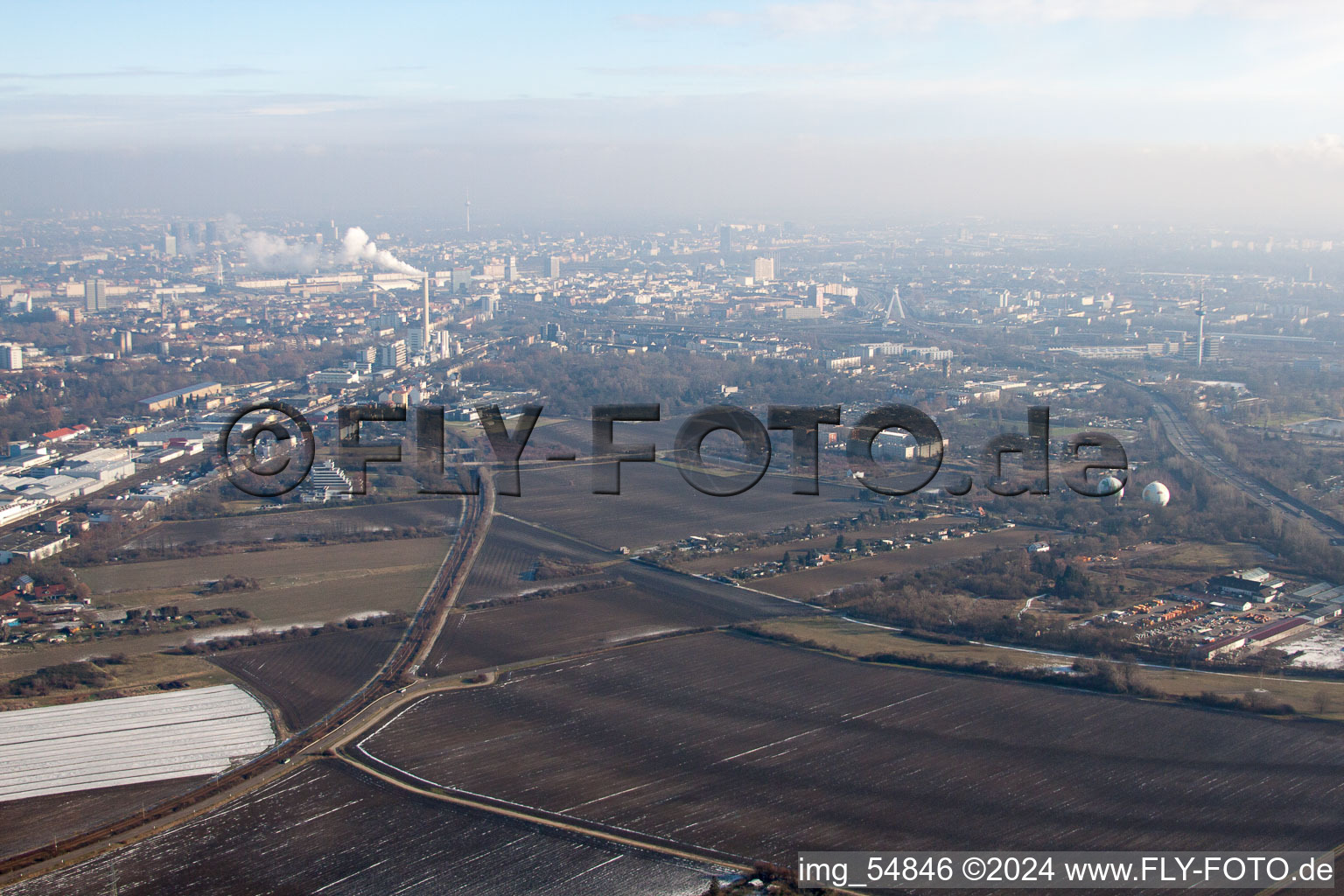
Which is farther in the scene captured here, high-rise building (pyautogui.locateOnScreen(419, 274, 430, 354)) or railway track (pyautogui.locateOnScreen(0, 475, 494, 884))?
high-rise building (pyautogui.locateOnScreen(419, 274, 430, 354))

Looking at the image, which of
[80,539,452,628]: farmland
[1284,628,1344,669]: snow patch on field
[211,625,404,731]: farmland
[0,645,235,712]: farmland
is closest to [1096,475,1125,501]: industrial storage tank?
[1284,628,1344,669]: snow patch on field

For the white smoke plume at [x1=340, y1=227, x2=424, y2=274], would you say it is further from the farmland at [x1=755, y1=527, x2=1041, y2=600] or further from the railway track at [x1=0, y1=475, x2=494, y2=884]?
the farmland at [x1=755, y1=527, x2=1041, y2=600]

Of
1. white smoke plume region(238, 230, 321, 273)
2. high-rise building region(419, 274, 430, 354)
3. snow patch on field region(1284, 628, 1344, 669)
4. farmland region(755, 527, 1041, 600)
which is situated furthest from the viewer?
white smoke plume region(238, 230, 321, 273)

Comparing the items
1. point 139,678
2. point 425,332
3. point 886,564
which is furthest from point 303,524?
point 425,332

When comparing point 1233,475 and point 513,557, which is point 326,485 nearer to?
point 513,557

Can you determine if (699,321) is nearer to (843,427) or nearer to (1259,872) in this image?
(843,427)

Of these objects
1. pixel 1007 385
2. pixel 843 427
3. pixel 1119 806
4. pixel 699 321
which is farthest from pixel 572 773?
pixel 699 321

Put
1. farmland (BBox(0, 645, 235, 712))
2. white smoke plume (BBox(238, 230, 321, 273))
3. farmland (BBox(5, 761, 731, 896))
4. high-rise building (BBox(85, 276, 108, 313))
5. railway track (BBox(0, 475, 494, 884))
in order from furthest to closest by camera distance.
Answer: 1. white smoke plume (BBox(238, 230, 321, 273))
2. high-rise building (BBox(85, 276, 108, 313))
3. farmland (BBox(0, 645, 235, 712))
4. railway track (BBox(0, 475, 494, 884))
5. farmland (BBox(5, 761, 731, 896))

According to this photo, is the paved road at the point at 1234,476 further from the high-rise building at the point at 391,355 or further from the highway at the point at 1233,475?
the high-rise building at the point at 391,355
